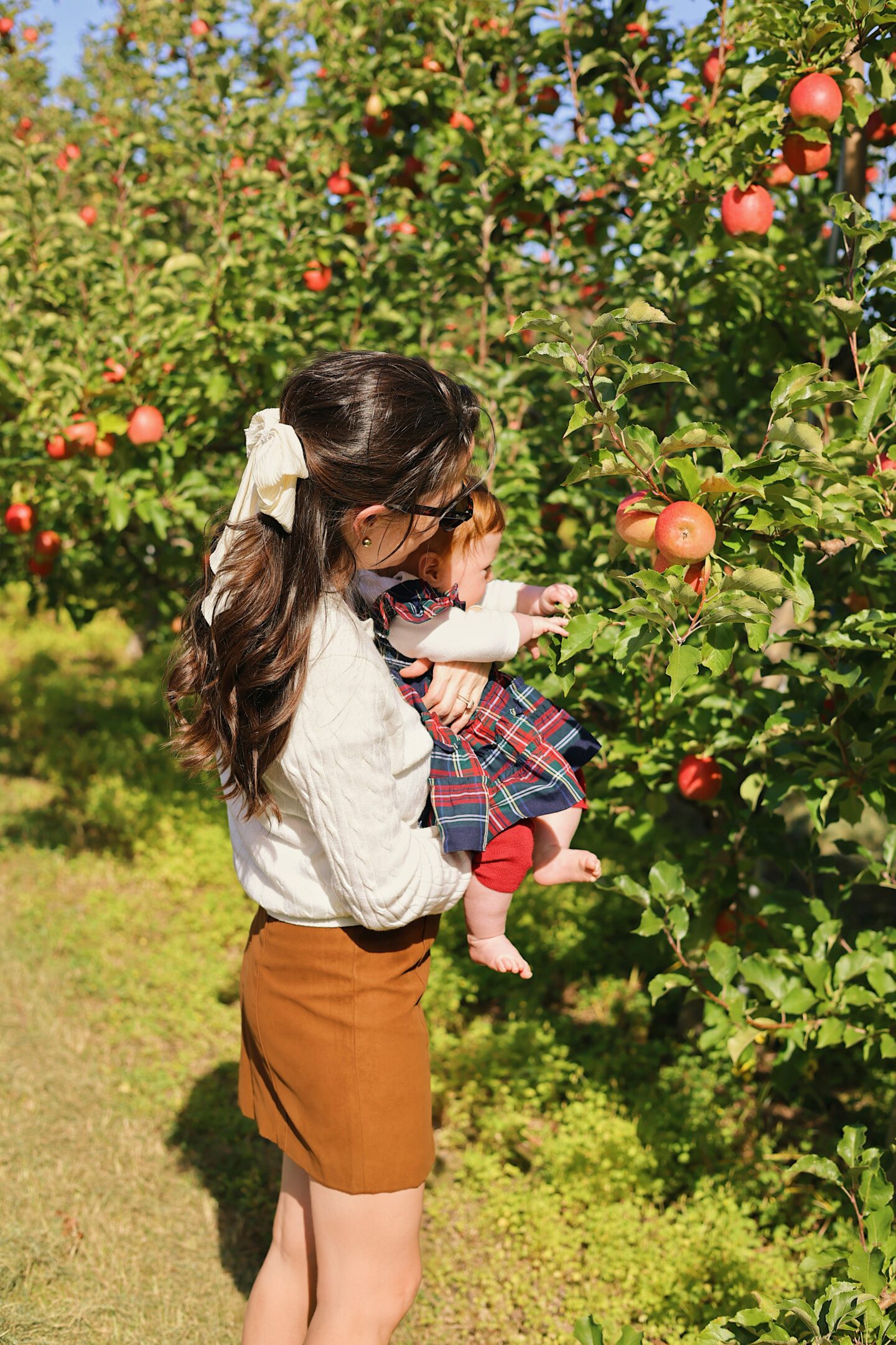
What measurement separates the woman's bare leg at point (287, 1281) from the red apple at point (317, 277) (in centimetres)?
261

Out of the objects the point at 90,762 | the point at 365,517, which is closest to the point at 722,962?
the point at 365,517

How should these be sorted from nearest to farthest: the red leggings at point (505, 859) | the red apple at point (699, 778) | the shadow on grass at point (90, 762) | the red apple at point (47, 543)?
1. the red leggings at point (505, 859)
2. the red apple at point (699, 778)
3. the red apple at point (47, 543)
4. the shadow on grass at point (90, 762)

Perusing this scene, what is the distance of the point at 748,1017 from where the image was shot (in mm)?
2070

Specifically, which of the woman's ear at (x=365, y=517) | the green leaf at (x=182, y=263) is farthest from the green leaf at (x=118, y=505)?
the woman's ear at (x=365, y=517)

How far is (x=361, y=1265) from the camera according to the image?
1505 mm

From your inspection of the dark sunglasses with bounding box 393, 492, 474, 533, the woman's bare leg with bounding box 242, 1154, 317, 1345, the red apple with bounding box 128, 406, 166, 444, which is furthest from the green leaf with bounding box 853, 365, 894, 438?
the red apple with bounding box 128, 406, 166, 444

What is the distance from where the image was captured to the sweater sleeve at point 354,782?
1.35m

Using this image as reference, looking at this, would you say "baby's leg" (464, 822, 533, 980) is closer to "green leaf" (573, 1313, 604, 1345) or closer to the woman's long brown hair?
the woman's long brown hair

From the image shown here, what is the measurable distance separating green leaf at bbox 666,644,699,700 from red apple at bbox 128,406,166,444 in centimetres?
211

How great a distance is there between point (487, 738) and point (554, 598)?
0.24 metres

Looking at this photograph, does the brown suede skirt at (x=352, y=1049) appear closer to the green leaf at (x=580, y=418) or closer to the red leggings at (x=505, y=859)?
the red leggings at (x=505, y=859)

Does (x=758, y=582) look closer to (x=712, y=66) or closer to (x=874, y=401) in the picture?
(x=874, y=401)

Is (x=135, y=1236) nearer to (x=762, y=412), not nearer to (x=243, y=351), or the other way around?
(x=243, y=351)

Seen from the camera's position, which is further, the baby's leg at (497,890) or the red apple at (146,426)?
the red apple at (146,426)
